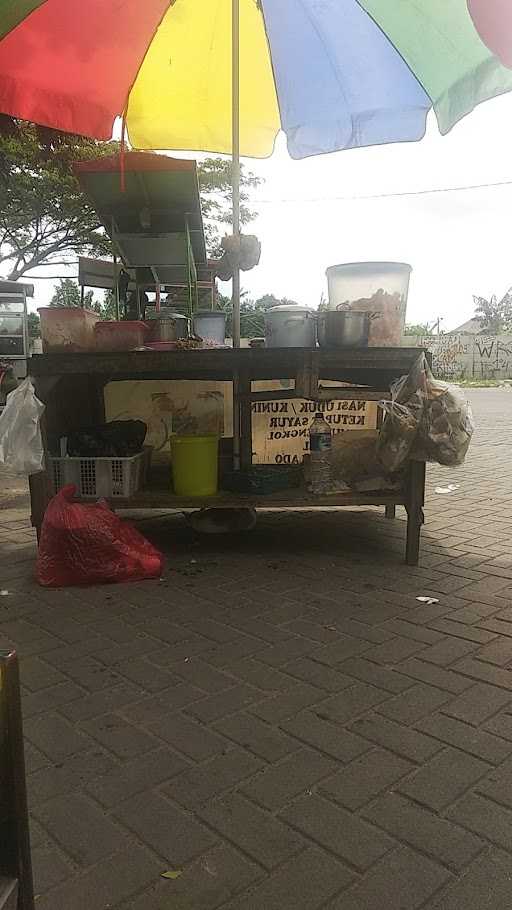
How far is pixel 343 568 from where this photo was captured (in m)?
3.86

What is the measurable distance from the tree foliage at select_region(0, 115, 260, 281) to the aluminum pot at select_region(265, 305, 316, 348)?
9.38 m

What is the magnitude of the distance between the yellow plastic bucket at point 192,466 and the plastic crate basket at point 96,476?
0.28 m

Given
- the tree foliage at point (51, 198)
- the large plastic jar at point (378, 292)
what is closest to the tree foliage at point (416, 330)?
the large plastic jar at point (378, 292)

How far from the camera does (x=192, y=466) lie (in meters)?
4.05

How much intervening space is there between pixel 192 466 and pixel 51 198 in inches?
626

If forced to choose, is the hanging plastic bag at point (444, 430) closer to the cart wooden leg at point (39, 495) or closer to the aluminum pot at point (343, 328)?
the aluminum pot at point (343, 328)

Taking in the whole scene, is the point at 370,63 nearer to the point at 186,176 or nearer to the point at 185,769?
the point at 186,176

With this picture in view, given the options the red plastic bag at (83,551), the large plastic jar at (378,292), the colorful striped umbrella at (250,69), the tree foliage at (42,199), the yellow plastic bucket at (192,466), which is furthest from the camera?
the tree foliage at (42,199)

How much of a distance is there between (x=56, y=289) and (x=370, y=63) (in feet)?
92.2

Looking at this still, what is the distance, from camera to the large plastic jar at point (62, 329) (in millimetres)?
3840

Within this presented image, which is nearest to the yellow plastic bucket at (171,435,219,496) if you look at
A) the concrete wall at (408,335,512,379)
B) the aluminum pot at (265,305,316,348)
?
the aluminum pot at (265,305,316,348)

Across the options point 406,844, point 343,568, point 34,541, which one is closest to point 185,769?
point 406,844

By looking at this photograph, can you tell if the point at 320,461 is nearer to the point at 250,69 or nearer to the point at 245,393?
the point at 245,393

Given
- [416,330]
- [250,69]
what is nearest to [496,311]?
[416,330]
